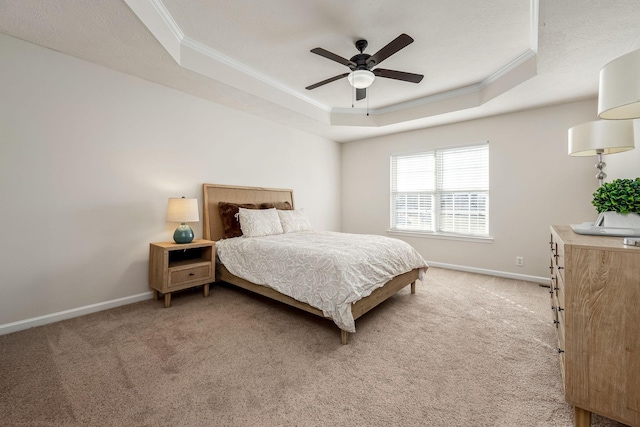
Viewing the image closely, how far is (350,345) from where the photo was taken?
81.8 inches

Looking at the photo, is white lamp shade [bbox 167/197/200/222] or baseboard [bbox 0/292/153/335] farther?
white lamp shade [bbox 167/197/200/222]

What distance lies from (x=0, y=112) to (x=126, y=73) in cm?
111

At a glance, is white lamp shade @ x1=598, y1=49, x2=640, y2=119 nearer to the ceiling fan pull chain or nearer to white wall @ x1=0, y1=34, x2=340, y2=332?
the ceiling fan pull chain

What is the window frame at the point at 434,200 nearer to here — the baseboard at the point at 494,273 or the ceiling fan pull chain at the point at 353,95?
the baseboard at the point at 494,273

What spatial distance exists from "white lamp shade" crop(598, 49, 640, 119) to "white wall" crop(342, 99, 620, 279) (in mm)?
2790

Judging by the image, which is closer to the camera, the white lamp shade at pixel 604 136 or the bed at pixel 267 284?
the white lamp shade at pixel 604 136

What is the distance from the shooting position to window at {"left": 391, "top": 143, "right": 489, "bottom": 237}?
165 inches

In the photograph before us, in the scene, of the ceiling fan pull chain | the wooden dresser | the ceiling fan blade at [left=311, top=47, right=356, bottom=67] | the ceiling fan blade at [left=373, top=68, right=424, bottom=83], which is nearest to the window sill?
the ceiling fan pull chain

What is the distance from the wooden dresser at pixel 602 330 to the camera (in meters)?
1.16

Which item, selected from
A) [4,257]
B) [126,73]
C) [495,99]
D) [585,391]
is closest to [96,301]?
[4,257]

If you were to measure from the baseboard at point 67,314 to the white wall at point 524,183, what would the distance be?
433 centimetres

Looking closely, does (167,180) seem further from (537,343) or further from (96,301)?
(537,343)

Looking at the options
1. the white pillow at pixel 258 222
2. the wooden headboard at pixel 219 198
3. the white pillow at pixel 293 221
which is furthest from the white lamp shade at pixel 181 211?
the white pillow at pixel 293 221

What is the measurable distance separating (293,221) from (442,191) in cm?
264
